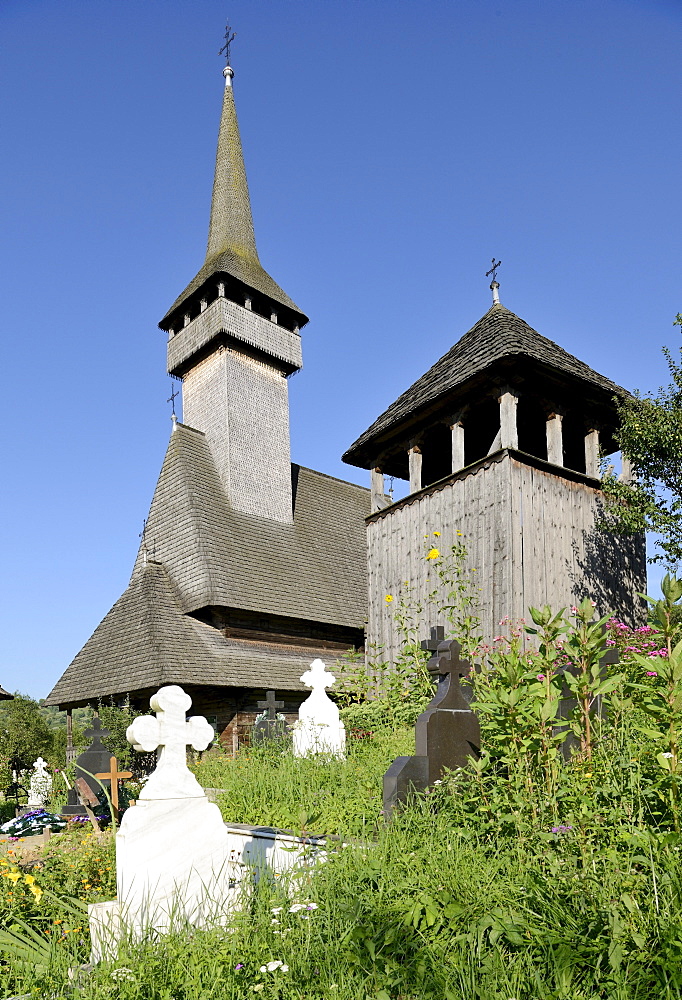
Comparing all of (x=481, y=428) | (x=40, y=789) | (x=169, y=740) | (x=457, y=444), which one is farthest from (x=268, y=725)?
(x=40, y=789)

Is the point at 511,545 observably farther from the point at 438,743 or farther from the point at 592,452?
the point at 438,743

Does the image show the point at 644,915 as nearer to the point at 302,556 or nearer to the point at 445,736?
the point at 445,736

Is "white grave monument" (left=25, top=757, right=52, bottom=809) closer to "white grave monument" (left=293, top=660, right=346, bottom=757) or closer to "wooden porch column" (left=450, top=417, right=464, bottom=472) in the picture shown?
"white grave monument" (left=293, top=660, right=346, bottom=757)

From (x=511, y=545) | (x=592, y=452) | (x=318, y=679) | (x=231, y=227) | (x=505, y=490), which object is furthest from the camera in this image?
(x=231, y=227)

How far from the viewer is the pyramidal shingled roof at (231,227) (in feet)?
69.4

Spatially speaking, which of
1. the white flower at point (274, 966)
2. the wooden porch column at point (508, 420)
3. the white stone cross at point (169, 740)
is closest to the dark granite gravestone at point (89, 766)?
the white stone cross at point (169, 740)

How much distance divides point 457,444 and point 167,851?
8492mm

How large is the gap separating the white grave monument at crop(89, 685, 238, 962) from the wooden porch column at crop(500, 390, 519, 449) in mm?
7267

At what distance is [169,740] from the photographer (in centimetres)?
416

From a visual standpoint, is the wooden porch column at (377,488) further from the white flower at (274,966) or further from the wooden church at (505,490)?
the white flower at (274,966)

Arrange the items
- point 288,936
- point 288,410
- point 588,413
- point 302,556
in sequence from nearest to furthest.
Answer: point 288,936, point 588,413, point 302,556, point 288,410

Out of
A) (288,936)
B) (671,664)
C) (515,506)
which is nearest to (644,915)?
(671,664)

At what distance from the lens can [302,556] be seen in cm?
2003

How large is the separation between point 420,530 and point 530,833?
27.8 ft
